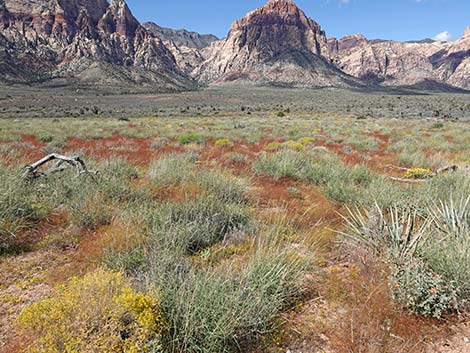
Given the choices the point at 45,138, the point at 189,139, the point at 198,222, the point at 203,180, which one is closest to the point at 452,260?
the point at 198,222

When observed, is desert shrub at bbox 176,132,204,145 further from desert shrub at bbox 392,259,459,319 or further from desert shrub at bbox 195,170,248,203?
desert shrub at bbox 392,259,459,319

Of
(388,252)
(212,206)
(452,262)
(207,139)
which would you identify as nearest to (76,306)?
(212,206)

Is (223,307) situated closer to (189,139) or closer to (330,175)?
(330,175)

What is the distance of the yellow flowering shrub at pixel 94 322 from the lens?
1.77 m

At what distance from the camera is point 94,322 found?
6.23 ft

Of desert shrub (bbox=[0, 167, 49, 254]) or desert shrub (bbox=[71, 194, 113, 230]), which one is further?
desert shrub (bbox=[71, 194, 113, 230])

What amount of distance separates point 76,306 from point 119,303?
0.90 feet

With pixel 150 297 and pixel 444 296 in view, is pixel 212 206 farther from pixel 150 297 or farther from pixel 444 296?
pixel 444 296

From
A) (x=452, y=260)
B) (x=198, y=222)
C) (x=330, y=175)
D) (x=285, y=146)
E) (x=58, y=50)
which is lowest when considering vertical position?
(x=285, y=146)

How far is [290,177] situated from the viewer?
7.96m

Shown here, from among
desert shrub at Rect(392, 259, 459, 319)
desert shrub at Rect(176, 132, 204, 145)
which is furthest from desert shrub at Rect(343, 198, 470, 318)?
desert shrub at Rect(176, 132, 204, 145)

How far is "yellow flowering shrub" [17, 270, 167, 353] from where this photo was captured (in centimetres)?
177

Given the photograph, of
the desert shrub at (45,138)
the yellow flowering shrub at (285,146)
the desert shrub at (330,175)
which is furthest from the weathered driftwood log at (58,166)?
the desert shrub at (45,138)

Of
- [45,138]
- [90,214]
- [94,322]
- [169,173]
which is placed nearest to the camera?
[94,322]
